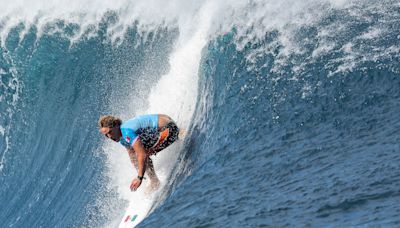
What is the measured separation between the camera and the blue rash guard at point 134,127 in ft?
36.0

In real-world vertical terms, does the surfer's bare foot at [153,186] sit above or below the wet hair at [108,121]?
below

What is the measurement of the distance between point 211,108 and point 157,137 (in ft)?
4.10

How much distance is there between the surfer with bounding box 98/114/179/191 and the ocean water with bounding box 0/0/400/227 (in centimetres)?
37

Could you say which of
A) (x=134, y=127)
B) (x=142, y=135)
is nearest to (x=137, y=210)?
(x=142, y=135)

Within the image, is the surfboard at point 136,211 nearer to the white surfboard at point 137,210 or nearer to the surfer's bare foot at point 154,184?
the white surfboard at point 137,210

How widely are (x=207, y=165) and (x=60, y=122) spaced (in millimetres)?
7650

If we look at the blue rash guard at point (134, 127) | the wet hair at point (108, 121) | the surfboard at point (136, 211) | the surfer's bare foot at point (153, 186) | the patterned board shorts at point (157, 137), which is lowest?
the surfboard at point (136, 211)

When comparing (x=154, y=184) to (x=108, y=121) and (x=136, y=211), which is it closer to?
(x=136, y=211)

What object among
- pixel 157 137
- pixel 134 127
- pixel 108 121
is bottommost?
pixel 157 137

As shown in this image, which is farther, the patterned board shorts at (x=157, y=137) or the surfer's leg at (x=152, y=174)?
the surfer's leg at (x=152, y=174)

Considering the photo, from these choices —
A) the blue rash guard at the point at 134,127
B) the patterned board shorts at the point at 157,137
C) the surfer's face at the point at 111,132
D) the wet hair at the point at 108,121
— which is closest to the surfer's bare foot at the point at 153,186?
the patterned board shorts at the point at 157,137

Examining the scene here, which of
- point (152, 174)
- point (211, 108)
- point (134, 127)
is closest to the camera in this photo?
point (134, 127)

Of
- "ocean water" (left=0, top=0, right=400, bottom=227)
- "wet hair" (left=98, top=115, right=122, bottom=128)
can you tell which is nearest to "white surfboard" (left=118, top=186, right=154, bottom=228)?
"ocean water" (left=0, top=0, right=400, bottom=227)

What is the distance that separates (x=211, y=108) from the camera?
40.7 ft
